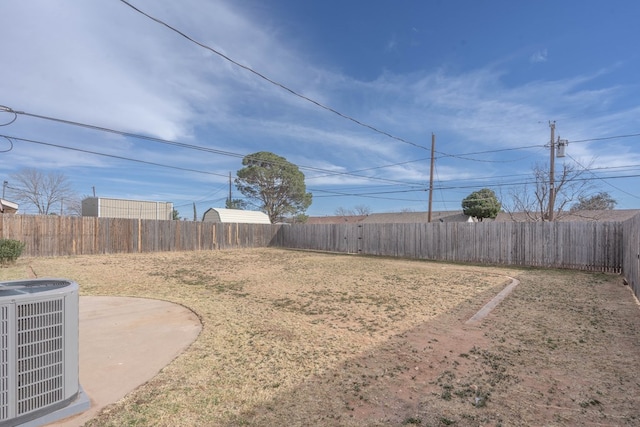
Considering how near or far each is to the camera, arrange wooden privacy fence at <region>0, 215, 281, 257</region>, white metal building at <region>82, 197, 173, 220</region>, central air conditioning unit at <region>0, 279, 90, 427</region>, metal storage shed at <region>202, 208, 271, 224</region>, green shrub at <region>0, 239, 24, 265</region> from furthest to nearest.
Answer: metal storage shed at <region>202, 208, 271, 224</region>, white metal building at <region>82, 197, 173, 220</region>, wooden privacy fence at <region>0, 215, 281, 257</region>, green shrub at <region>0, 239, 24, 265</region>, central air conditioning unit at <region>0, 279, 90, 427</region>

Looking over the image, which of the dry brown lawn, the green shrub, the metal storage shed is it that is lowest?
the dry brown lawn

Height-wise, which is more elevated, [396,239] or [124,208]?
[124,208]

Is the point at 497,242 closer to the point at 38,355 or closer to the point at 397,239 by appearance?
the point at 397,239

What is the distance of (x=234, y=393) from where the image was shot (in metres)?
2.49

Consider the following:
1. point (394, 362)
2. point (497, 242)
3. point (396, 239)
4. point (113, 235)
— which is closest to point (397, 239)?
point (396, 239)

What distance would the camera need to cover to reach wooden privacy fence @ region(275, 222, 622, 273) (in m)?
10.2

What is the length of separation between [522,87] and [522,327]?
35.0 ft

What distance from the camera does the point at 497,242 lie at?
488 inches

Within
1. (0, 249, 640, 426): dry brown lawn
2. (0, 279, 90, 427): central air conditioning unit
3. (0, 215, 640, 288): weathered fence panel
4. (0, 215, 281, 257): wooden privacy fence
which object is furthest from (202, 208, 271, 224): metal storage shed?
(0, 279, 90, 427): central air conditioning unit

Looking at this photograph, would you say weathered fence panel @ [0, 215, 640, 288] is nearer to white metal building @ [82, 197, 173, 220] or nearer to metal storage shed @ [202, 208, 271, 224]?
metal storage shed @ [202, 208, 271, 224]

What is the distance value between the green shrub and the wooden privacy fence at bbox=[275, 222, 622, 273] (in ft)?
44.0

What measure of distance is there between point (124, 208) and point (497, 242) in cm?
2494

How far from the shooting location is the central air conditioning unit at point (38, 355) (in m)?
1.86

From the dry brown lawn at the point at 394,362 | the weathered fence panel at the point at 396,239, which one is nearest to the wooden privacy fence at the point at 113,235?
the weathered fence panel at the point at 396,239
